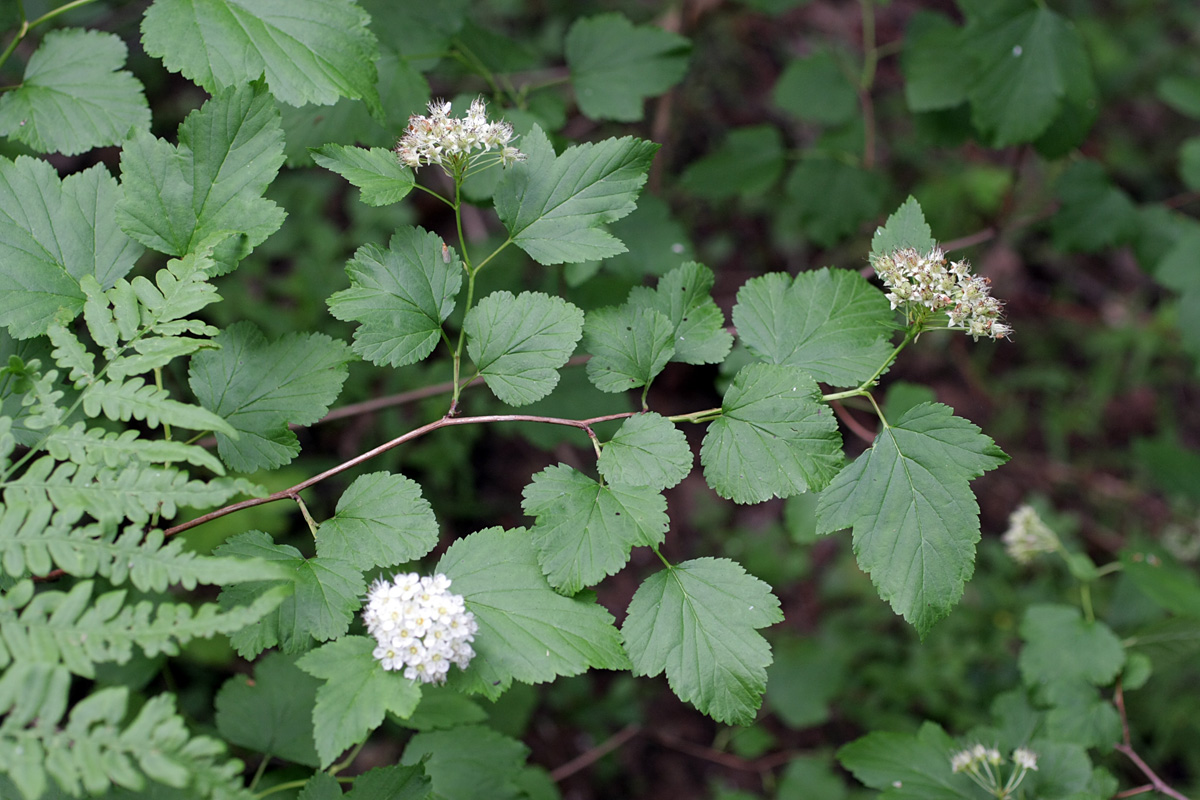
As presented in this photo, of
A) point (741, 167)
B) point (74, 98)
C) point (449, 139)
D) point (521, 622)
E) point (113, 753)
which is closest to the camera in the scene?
point (113, 753)

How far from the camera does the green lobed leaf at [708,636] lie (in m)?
1.73

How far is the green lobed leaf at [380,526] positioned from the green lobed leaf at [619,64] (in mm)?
1542

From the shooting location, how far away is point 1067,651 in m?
2.62

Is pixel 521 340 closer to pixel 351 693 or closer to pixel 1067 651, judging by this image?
pixel 351 693

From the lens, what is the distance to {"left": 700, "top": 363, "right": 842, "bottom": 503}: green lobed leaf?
5.68 ft

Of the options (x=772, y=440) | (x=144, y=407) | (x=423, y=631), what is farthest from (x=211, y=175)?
(x=772, y=440)

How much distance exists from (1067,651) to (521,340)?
2139 millimetres

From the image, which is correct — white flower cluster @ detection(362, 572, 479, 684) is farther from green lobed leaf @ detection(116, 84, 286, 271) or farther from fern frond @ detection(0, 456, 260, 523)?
green lobed leaf @ detection(116, 84, 286, 271)

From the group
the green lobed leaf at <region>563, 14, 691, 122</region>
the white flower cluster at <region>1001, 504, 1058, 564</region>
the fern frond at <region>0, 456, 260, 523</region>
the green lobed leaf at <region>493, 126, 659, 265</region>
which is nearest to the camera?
the fern frond at <region>0, 456, 260, 523</region>

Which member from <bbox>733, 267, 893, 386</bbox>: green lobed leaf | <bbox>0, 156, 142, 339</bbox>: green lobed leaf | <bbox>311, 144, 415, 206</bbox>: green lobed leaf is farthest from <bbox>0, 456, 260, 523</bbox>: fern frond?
<bbox>733, 267, 893, 386</bbox>: green lobed leaf

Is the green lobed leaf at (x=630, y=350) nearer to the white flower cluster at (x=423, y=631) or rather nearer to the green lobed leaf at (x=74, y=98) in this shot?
the white flower cluster at (x=423, y=631)

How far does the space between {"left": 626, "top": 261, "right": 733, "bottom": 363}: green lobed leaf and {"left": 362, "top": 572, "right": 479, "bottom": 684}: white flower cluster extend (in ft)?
2.62

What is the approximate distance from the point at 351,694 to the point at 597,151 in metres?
1.35

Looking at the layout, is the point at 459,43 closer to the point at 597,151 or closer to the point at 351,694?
the point at 597,151
